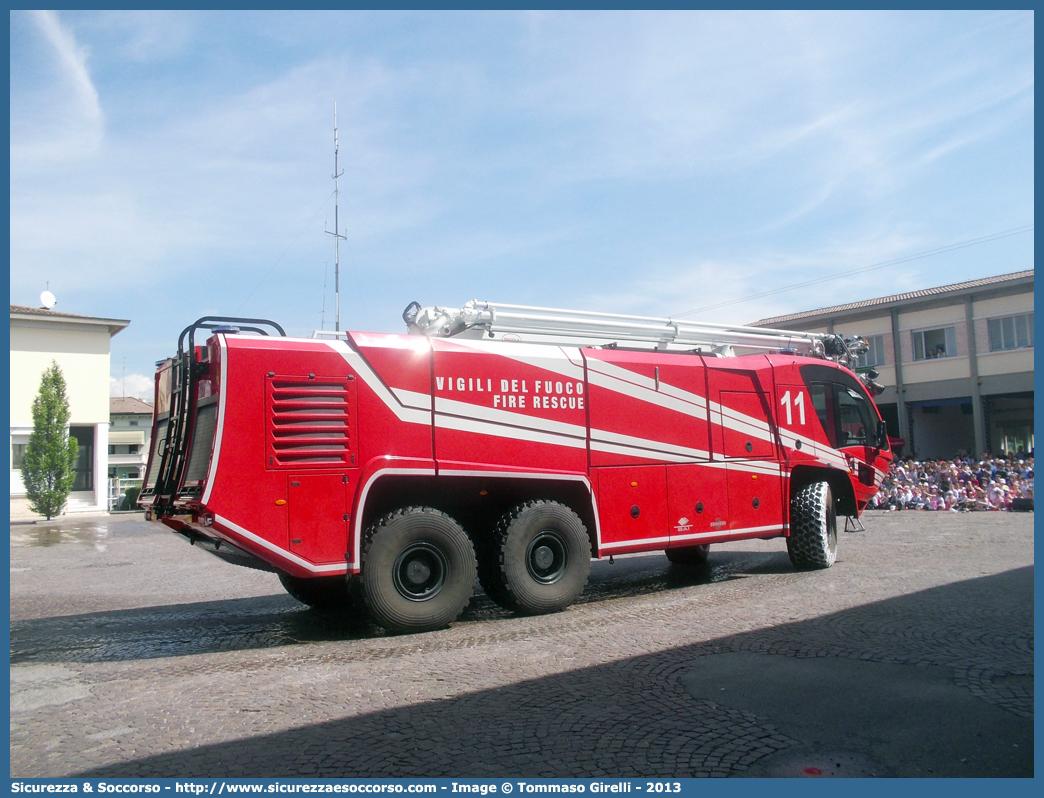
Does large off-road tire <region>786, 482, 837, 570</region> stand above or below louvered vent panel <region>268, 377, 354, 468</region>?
below

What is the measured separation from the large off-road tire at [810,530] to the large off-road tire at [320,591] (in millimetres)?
5747

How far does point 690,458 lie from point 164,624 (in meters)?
6.13

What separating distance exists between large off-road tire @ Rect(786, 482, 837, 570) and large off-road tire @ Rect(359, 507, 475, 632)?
501cm

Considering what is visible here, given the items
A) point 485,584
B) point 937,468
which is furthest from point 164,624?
point 937,468

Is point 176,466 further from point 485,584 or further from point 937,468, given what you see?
point 937,468

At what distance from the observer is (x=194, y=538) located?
7688 millimetres

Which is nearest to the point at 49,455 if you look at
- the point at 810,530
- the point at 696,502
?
the point at 696,502

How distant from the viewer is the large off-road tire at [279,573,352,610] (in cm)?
891

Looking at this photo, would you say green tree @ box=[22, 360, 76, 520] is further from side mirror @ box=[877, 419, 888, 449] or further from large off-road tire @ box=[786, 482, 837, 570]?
side mirror @ box=[877, 419, 888, 449]

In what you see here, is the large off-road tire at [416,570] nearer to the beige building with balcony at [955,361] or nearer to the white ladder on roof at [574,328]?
the white ladder on roof at [574,328]

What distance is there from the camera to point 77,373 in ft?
118

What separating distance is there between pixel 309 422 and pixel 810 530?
22.1ft

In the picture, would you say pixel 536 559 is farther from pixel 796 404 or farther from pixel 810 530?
pixel 796 404

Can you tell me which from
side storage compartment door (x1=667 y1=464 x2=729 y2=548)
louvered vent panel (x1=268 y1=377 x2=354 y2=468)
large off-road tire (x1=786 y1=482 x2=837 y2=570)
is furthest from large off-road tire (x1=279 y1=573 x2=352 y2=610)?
large off-road tire (x1=786 y1=482 x2=837 y2=570)
